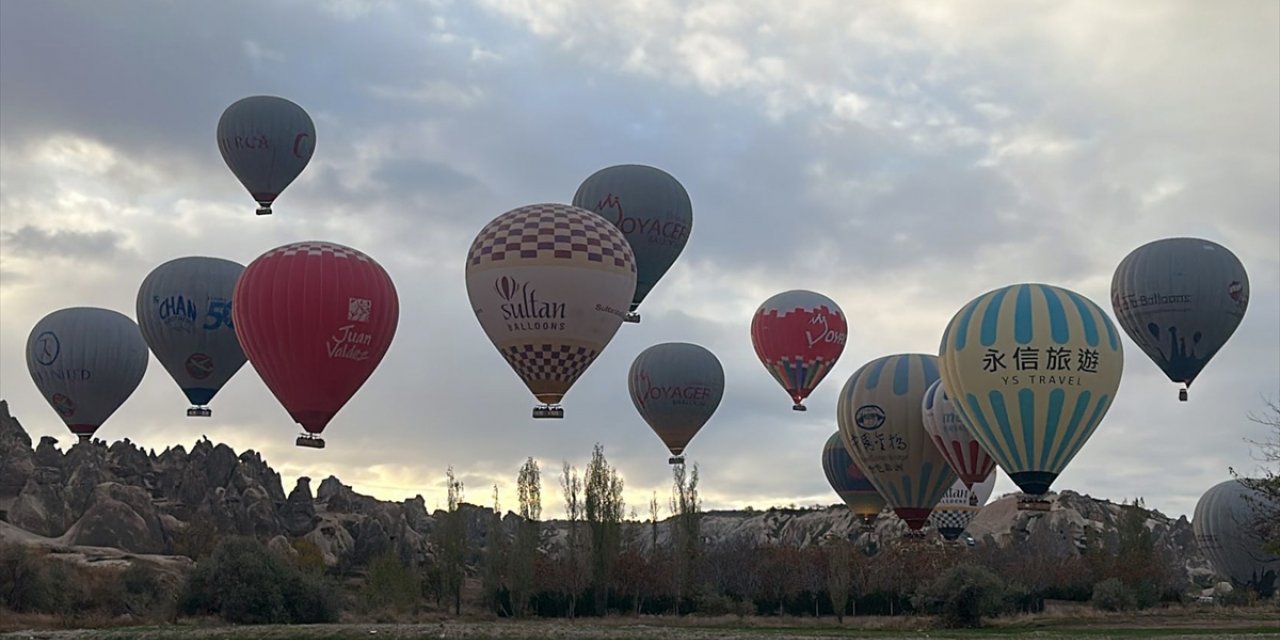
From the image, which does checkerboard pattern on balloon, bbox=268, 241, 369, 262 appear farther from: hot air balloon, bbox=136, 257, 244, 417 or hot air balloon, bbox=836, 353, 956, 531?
hot air balloon, bbox=836, 353, 956, 531

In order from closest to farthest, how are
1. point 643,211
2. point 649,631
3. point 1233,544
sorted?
point 649,631, point 643,211, point 1233,544

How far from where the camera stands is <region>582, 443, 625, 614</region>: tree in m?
70.1

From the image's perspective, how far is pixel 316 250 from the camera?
4094 centimetres

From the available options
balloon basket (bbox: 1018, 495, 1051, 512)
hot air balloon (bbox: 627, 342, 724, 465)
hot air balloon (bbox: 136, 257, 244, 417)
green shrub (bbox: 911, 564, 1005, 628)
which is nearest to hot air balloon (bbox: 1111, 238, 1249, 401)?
green shrub (bbox: 911, 564, 1005, 628)

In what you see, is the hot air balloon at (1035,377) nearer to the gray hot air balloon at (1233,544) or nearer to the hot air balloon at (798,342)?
the hot air balloon at (798,342)

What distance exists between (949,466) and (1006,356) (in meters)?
14.1

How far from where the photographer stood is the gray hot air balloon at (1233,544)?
241 ft

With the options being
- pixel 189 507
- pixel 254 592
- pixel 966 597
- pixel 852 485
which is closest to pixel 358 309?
pixel 254 592

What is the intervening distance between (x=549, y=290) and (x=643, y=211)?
36.8 ft

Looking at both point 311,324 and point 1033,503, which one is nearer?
point 311,324

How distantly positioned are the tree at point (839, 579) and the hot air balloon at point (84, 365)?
3269 centimetres

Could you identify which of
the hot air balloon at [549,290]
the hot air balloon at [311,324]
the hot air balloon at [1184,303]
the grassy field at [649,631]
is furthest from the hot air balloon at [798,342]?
the hot air balloon at [311,324]

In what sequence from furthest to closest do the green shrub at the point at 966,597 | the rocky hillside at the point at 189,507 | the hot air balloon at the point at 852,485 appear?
1. the rocky hillside at the point at 189,507
2. the hot air balloon at the point at 852,485
3. the green shrub at the point at 966,597

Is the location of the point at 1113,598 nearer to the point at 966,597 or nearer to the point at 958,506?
the point at 958,506
